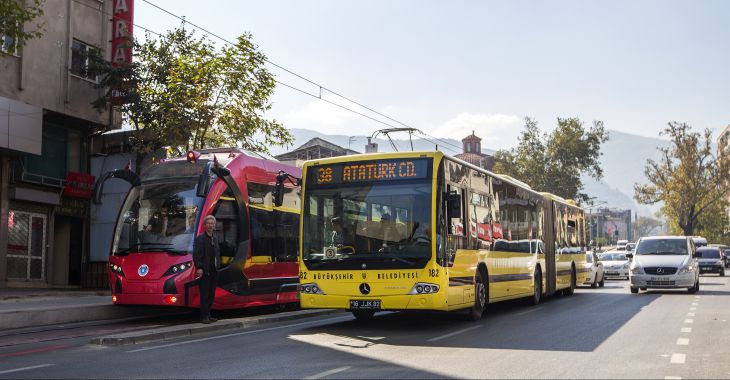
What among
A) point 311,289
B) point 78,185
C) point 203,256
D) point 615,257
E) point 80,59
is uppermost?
point 80,59

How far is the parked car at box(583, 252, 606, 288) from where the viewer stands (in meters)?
28.1

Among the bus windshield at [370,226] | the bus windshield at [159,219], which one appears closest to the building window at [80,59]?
the bus windshield at [159,219]

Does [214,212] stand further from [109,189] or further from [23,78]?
[109,189]

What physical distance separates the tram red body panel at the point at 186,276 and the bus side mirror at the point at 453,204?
4.71 m

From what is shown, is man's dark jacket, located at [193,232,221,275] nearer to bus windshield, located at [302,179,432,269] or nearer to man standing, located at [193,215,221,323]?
man standing, located at [193,215,221,323]

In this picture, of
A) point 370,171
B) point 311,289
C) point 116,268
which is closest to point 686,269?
point 370,171

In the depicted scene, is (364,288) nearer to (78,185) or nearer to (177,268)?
(177,268)

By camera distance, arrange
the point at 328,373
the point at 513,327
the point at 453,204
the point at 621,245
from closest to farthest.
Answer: the point at 328,373 < the point at 453,204 < the point at 513,327 < the point at 621,245

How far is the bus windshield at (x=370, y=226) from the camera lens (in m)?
12.5

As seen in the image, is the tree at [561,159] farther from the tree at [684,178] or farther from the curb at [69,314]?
the curb at [69,314]

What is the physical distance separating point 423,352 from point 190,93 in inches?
644

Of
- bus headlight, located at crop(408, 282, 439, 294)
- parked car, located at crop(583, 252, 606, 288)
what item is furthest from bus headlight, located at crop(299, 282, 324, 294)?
parked car, located at crop(583, 252, 606, 288)

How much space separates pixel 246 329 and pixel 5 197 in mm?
16172

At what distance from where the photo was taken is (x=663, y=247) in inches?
987
